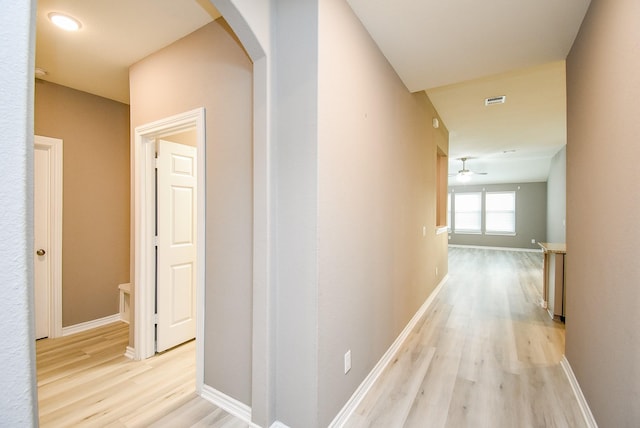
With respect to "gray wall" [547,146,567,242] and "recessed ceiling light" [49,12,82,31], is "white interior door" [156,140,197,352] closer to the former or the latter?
"recessed ceiling light" [49,12,82,31]

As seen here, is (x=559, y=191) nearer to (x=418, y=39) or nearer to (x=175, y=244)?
(x=418, y=39)

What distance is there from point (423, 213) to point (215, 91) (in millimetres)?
2825

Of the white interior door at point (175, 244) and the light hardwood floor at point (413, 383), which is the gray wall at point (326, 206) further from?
the white interior door at point (175, 244)

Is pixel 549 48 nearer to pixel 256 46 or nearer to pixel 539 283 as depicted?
pixel 256 46

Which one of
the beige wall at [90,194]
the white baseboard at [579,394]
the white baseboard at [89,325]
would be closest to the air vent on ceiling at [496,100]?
the white baseboard at [579,394]

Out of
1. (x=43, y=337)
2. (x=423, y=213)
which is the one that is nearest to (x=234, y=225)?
(x=423, y=213)

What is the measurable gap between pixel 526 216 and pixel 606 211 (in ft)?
34.6

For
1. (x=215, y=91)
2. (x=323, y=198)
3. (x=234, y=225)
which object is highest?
(x=215, y=91)

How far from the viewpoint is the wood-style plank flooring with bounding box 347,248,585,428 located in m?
1.89

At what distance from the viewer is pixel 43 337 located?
3.14m

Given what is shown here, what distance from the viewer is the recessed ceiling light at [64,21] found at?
2063mm

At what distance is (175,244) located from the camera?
2850 mm

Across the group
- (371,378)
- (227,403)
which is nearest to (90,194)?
(227,403)

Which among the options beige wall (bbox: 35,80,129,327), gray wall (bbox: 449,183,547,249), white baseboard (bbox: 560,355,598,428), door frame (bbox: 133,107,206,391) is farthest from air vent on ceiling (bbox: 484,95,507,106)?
gray wall (bbox: 449,183,547,249)
